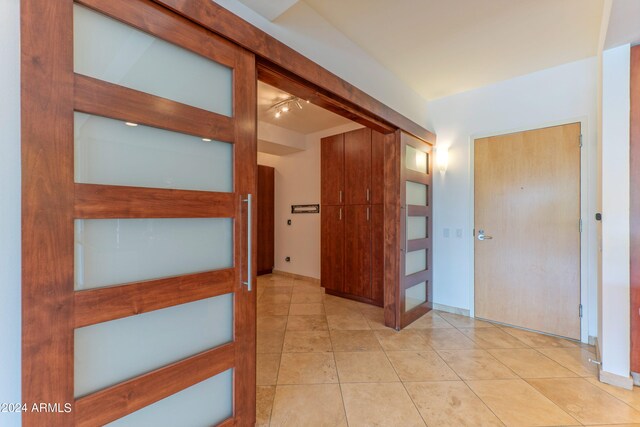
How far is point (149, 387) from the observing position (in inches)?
46.3

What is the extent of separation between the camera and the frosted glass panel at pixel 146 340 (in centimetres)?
103

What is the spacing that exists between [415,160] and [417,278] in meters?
1.51

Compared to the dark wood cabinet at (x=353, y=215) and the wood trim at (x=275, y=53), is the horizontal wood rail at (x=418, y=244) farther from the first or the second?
the wood trim at (x=275, y=53)

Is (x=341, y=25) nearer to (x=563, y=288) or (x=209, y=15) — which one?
(x=209, y=15)

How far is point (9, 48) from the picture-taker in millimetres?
892

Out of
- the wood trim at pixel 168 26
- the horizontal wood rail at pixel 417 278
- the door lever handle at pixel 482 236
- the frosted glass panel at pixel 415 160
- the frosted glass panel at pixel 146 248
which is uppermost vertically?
the wood trim at pixel 168 26

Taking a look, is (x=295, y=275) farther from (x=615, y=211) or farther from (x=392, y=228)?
(x=615, y=211)

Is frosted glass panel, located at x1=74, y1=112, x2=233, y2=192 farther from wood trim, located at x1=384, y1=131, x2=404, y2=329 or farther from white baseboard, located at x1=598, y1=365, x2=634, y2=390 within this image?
white baseboard, located at x1=598, y1=365, x2=634, y2=390

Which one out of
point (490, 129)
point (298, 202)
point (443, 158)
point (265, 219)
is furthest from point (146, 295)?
point (265, 219)

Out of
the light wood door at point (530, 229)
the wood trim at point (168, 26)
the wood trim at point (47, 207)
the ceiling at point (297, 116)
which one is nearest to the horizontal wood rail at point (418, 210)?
the light wood door at point (530, 229)

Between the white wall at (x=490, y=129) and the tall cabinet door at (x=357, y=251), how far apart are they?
948 mm

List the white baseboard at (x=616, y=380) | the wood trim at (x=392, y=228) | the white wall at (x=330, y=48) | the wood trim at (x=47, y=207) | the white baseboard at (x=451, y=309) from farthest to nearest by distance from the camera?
the white baseboard at (x=451, y=309)
the wood trim at (x=392, y=228)
the white baseboard at (x=616, y=380)
the white wall at (x=330, y=48)
the wood trim at (x=47, y=207)

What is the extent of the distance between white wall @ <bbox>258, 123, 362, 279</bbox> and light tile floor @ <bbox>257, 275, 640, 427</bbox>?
6.64 ft

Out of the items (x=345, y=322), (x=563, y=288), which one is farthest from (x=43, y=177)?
(x=563, y=288)
